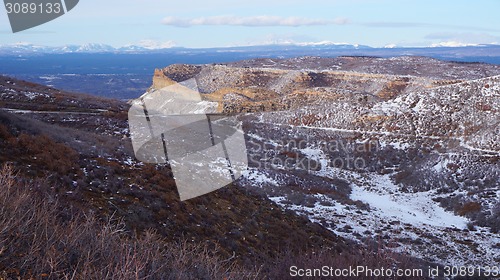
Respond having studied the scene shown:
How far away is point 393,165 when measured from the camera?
25516 mm

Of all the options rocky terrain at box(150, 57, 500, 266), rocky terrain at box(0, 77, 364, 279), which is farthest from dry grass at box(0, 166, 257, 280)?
rocky terrain at box(150, 57, 500, 266)

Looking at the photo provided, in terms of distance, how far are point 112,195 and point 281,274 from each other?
17.4 ft

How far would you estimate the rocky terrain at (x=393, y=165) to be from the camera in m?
15.3

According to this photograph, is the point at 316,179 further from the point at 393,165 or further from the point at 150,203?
the point at 150,203

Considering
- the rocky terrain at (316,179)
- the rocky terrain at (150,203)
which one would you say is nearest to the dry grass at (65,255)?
the rocky terrain at (316,179)

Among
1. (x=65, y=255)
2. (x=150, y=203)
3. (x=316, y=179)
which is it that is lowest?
(x=316, y=179)

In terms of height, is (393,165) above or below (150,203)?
below

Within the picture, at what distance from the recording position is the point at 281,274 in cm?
730

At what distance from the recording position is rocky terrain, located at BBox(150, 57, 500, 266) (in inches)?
602

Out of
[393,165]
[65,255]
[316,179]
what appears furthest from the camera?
[393,165]

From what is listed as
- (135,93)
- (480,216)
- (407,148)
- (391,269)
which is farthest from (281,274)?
(135,93)

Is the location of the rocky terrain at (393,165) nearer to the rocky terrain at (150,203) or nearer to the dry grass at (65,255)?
the rocky terrain at (150,203)

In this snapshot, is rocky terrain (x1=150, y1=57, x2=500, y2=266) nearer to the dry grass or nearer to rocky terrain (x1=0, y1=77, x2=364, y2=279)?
rocky terrain (x1=0, y1=77, x2=364, y2=279)

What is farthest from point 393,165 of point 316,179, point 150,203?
point 150,203
